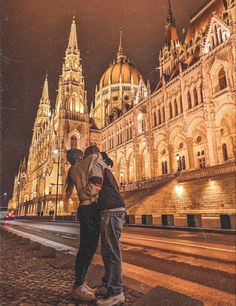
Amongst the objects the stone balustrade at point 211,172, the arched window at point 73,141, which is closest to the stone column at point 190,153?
the stone balustrade at point 211,172

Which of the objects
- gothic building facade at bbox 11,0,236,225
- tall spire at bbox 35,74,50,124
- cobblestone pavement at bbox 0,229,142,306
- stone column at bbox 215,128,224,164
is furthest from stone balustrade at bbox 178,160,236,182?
tall spire at bbox 35,74,50,124

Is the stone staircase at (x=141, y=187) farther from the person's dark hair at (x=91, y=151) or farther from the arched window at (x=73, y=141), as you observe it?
the person's dark hair at (x=91, y=151)

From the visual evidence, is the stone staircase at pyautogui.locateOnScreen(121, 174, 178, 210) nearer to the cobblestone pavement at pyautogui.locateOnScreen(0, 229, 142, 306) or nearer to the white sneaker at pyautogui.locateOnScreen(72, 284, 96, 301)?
the cobblestone pavement at pyautogui.locateOnScreen(0, 229, 142, 306)

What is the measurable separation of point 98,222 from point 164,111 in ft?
113

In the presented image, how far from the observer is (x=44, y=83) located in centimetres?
9388

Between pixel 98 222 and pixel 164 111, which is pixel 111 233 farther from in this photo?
pixel 164 111

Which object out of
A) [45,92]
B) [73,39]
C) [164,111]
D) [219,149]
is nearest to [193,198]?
[219,149]

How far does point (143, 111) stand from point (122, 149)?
29.1 ft

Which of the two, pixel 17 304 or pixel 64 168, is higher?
pixel 64 168

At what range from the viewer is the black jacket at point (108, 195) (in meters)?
2.88

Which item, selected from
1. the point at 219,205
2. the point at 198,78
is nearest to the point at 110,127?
the point at 198,78

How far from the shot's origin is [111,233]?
2.82 meters

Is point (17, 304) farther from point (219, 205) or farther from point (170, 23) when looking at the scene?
point (170, 23)

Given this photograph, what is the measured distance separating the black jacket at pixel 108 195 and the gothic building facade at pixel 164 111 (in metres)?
14.7
